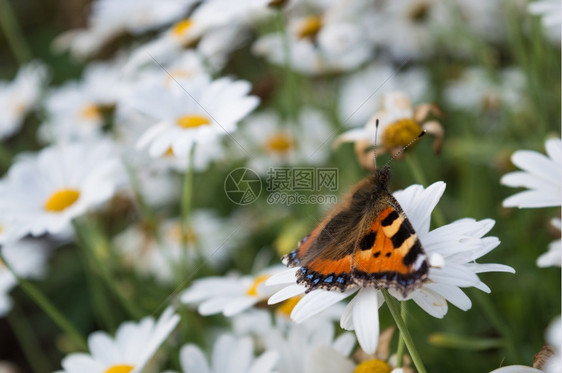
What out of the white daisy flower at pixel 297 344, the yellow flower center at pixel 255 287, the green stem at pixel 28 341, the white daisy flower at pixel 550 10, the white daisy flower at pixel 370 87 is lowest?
the green stem at pixel 28 341

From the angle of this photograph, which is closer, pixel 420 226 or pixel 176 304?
pixel 420 226

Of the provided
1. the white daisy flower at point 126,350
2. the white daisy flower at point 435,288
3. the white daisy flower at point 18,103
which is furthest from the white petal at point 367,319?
the white daisy flower at point 18,103

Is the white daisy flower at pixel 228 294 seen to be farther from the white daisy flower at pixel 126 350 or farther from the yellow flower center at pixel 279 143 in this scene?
the yellow flower center at pixel 279 143

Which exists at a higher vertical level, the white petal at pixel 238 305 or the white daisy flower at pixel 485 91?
the white petal at pixel 238 305

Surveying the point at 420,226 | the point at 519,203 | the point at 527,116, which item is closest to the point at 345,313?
the point at 420,226

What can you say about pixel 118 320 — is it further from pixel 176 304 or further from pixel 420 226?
pixel 420 226

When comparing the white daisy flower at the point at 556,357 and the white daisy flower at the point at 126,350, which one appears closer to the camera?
the white daisy flower at the point at 556,357
